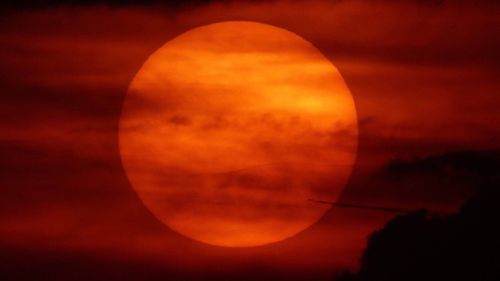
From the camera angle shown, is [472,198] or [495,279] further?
[472,198]

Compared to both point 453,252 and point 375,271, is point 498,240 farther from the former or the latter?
point 375,271

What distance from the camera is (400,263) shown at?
47.1 metres

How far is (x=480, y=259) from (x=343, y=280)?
6.36 metres

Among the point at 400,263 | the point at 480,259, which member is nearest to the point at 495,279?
the point at 480,259

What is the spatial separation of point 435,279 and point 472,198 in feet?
12.4

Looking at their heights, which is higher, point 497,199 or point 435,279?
point 497,199

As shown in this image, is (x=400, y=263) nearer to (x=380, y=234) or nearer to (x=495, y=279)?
(x=380, y=234)

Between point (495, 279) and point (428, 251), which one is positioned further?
point (428, 251)

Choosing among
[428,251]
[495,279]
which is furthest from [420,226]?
[495,279]

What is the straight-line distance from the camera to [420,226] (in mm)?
48062

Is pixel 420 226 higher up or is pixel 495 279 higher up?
pixel 420 226

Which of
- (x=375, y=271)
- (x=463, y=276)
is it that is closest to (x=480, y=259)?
(x=463, y=276)

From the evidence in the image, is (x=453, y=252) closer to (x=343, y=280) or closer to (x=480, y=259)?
(x=480, y=259)

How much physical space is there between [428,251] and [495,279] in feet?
14.1
